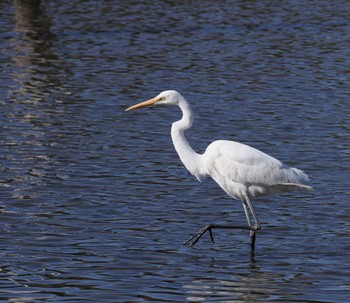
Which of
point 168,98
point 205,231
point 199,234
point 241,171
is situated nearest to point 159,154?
point 168,98

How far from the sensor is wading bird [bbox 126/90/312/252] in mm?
11758

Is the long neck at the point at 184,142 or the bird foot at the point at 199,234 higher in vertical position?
the long neck at the point at 184,142

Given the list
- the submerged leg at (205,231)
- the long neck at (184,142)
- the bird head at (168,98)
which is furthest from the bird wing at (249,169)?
the bird head at (168,98)

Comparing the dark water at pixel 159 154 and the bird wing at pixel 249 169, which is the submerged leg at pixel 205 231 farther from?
the bird wing at pixel 249 169

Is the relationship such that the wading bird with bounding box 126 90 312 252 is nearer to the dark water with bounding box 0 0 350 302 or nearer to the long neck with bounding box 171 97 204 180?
the long neck with bounding box 171 97 204 180

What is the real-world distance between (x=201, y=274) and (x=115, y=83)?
11615mm

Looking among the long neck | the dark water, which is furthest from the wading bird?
the dark water

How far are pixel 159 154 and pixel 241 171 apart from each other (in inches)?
176

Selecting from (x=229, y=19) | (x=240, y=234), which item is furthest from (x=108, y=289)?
(x=229, y=19)

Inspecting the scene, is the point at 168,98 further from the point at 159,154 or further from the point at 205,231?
the point at 159,154

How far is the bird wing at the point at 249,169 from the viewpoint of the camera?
38.6ft

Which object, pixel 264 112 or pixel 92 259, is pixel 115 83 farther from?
pixel 92 259

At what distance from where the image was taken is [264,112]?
1923cm

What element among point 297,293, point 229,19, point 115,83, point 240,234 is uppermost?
point 297,293
